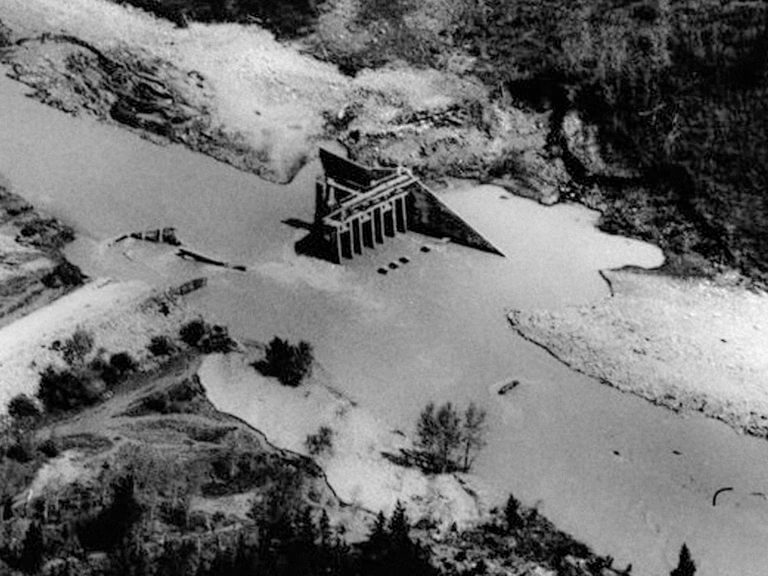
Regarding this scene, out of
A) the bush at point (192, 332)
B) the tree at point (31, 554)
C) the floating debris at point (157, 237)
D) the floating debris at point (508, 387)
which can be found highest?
the floating debris at point (157, 237)

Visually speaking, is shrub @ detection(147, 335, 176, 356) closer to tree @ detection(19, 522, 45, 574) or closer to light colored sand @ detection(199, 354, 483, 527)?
light colored sand @ detection(199, 354, 483, 527)

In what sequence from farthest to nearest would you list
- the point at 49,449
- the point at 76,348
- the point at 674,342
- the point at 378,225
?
the point at 378,225, the point at 674,342, the point at 76,348, the point at 49,449

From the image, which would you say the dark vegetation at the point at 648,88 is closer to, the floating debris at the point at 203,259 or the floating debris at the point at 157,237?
the floating debris at the point at 203,259

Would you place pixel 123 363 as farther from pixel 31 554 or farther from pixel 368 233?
pixel 368 233

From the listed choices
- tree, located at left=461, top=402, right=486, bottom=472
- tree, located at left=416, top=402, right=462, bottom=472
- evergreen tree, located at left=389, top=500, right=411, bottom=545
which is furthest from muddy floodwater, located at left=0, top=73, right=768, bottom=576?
evergreen tree, located at left=389, top=500, right=411, bottom=545

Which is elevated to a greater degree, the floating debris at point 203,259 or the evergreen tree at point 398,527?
the floating debris at point 203,259

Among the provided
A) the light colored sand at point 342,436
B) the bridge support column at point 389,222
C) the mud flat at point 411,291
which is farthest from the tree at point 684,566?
the bridge support column at point 389,222

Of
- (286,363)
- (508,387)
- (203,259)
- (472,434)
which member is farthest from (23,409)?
(508,387)
